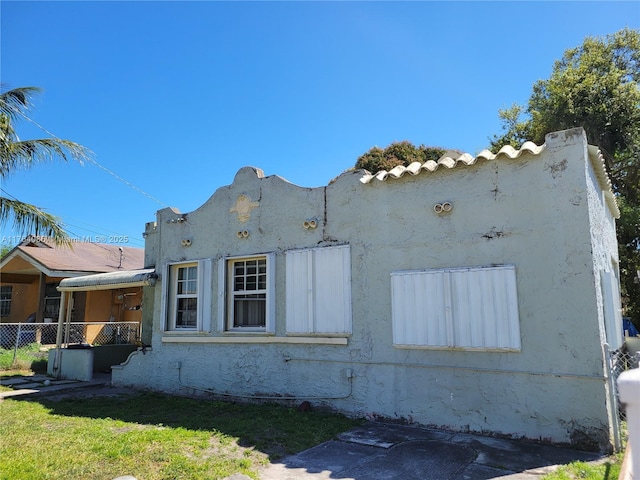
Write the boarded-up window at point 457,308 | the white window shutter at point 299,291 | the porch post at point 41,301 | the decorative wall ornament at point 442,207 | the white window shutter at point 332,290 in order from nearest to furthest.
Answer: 1. the boarded-up window at point 457,308
2. the decorative wall ornament at point 442,207
3. the white window shutter at point 332,290
4. the white window shutter at point 299,291
5. the porch post at point 41,301

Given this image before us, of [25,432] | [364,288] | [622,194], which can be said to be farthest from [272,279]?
[622,194]

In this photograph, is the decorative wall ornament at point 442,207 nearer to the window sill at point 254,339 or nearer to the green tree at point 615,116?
the window sill at point 254,339

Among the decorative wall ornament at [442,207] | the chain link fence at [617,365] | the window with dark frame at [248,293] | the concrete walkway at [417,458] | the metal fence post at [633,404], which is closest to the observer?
the metal fence post at [633,404]

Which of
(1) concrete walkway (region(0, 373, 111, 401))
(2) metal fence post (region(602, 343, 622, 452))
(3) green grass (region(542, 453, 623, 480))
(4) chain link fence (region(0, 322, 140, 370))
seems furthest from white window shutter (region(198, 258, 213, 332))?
(2) metal fence post (region(602, 343, 622, 452))

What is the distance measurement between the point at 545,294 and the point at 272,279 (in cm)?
465

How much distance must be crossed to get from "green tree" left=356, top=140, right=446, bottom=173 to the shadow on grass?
1386 centimetres

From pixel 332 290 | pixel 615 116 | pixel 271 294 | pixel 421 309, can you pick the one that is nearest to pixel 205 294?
pixel 271 294

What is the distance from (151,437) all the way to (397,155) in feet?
55.2

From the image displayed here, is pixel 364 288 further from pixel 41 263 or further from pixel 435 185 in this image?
pixel 41 263

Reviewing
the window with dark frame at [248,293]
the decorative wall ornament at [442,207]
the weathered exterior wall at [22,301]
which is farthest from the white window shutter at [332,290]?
the weathered exterior wall at [22,301]

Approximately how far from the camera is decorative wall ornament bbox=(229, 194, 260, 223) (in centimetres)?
905

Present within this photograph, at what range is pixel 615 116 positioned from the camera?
15.2 m

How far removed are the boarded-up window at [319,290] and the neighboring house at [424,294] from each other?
22 millimetres

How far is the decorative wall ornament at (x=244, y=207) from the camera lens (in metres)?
9.05
